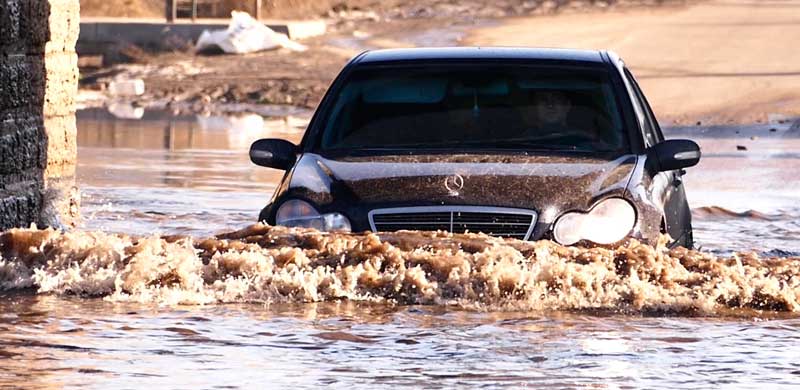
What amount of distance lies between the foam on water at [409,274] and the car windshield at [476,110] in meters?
0.89

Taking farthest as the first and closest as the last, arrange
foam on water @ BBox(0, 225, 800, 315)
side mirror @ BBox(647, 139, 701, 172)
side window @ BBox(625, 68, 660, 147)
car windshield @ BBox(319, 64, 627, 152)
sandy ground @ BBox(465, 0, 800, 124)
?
sandy ground @ BBox(465, 0, 800, 124) < side window @ BBox(625, 68, 660, 147) < car windshield @ BBox(319, 64, 627, 152) < side mirror @ BBox(647, 139, 701, 172) < foam on water @ BBox(0, 225, 800, 315)

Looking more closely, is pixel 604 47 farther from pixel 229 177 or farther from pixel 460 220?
pixel 460 220

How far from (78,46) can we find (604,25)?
39.9 feet

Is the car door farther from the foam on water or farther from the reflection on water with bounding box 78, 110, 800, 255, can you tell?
the reflection on water with bounding box 78, 110, 800, 255

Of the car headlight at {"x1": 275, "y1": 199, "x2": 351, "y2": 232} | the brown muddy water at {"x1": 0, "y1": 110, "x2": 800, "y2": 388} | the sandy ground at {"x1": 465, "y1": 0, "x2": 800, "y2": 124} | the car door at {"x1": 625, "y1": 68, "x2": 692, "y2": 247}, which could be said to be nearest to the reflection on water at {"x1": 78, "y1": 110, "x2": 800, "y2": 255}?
the sandy ground at {"x1": 465, "y1": 0, "x2": 800, "y2": 124}

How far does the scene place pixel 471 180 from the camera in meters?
9.59

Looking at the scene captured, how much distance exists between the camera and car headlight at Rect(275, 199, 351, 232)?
31.4ft

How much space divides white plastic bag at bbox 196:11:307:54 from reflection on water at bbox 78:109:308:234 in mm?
6859

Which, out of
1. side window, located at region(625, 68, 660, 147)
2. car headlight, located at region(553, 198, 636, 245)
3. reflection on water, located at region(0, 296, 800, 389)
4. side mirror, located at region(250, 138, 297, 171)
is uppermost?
side window, located at region(625, 68, 660, 147)

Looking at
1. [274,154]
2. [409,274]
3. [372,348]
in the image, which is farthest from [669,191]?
[372,348]

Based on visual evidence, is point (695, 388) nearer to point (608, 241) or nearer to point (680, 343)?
point (680, 343)

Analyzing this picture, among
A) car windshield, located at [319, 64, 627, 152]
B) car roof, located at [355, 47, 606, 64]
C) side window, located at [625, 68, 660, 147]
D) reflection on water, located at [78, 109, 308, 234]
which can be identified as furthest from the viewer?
reflection on water, located at [78, 109, 308, 234]

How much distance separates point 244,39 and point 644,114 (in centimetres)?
2442

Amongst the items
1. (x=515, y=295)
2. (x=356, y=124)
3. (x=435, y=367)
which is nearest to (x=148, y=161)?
(x=356, y=124)
